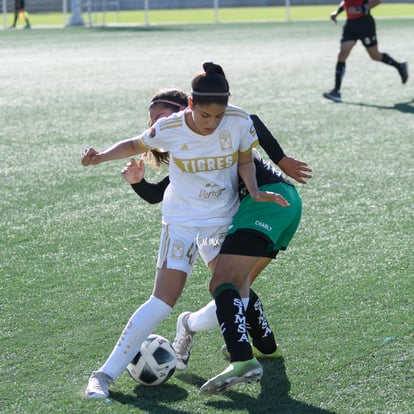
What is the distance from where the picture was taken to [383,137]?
11.3 metres

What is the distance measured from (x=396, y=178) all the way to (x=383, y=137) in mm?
2276

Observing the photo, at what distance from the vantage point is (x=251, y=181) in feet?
15.3

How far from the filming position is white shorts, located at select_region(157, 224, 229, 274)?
4.66m

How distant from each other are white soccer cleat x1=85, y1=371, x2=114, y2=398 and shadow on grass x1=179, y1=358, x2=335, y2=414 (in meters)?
0.44

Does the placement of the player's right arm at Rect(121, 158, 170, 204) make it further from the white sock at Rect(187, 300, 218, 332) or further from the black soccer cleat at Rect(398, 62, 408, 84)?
the black soccer cleat at Rect(398, 62, 408, 84)

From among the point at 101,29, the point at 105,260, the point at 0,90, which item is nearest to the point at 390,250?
the point at 105,260

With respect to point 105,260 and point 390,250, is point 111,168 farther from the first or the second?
point 390,250

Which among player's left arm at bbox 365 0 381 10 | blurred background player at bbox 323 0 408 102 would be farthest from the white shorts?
player's left arm at bbox 365 0 381 10

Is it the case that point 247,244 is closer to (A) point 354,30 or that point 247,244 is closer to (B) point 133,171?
(B) point 133,171

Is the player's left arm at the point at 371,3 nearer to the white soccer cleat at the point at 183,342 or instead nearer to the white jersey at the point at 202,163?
the white jersey at the point at 202,163

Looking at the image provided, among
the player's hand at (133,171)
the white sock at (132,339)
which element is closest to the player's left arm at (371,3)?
the player's hand at (133,171)

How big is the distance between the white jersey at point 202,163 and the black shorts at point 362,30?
1011 cm

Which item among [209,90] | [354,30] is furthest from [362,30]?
[209,90]

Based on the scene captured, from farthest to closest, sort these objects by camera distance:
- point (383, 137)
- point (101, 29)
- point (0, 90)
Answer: point (101, 29) → point (0, 90) → point (383, 137)
